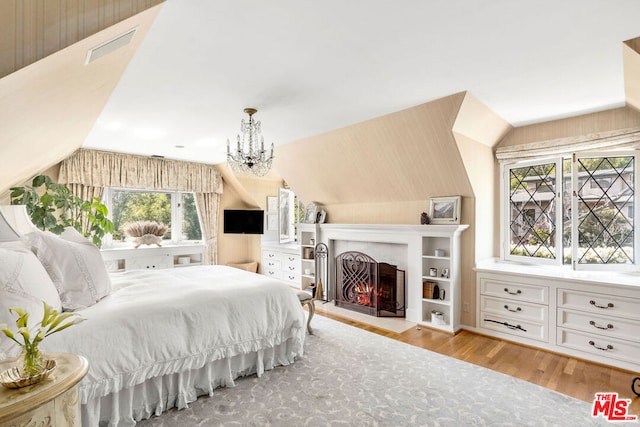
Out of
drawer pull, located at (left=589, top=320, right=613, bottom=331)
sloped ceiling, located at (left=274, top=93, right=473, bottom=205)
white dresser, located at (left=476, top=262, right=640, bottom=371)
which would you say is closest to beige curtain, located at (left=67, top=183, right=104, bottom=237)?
sloped ceiling, located at (left=274, top=93, right=473, bottom=205)

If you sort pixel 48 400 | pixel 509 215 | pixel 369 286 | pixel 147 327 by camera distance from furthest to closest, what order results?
pixel 369 286
pixel 509 215
pixel 147 327
pixel 48 400

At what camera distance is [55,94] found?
5.93 feet

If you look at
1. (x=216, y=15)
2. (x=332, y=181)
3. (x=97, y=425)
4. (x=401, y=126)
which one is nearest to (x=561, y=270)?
(x=401, y=126)

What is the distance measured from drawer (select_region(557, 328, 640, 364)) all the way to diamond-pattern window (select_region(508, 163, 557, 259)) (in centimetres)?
92

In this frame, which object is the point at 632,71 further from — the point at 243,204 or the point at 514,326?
the point at 243,204

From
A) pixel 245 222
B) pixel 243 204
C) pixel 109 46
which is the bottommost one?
pixel 245 222

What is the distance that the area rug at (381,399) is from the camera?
78.3 inches

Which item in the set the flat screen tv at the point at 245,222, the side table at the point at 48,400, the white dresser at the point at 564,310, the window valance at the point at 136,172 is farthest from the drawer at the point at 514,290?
the window valance at the point at 136,172

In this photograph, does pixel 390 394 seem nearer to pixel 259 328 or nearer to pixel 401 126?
pixel 259 328

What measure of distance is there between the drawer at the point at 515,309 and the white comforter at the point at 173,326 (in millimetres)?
2128

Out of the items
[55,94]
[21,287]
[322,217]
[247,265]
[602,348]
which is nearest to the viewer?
[21,287]

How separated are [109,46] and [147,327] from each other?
1634mm

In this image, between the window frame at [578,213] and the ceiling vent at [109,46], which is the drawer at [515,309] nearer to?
the window frame at [578,213]

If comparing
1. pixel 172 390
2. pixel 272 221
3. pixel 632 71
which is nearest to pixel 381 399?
pixel 172 390
